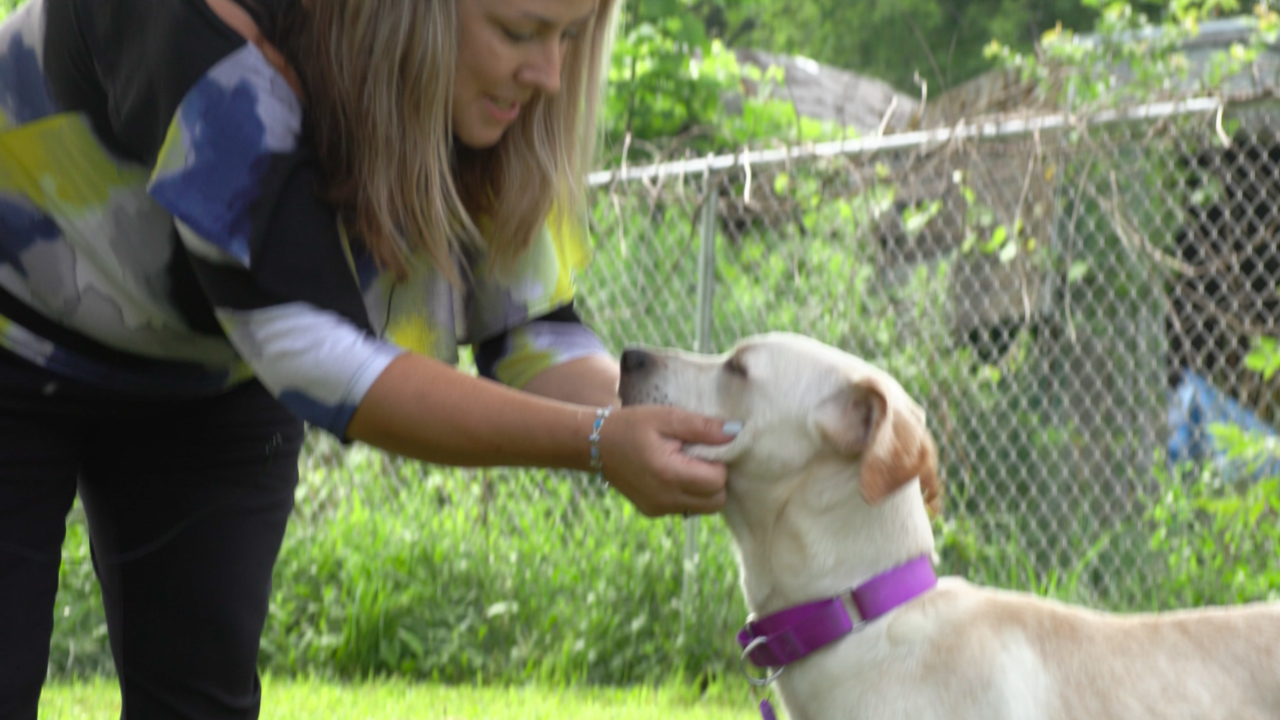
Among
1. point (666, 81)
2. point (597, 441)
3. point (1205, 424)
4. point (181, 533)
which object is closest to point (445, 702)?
point (181, 533)

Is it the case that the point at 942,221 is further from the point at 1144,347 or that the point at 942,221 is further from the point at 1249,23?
the point at 1249,23

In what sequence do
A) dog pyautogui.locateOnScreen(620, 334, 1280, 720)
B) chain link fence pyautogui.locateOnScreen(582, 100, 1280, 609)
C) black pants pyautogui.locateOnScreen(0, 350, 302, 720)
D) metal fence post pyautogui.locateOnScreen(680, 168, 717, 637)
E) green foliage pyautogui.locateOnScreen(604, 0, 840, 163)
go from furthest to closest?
green foliage pyautogui.locateOnScreen(604, 0, 840, 163)
metal fence post pyautogui.locateOnScreen(680, 168, 717, 637)
chain link fence pyautogui.locateOnScreen(582, 100, 1280, 609)
black pants pyautogui.locateOnScreen(0, 350, 302, 720)
dog pyautogui.locateOnScreen(620, 334, 1280, 720)

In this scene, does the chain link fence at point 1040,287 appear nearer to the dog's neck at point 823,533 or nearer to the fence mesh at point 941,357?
the fence mesh at point 941,357

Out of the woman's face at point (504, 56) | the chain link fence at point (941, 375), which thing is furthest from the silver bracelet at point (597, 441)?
the chain link fence at point (941, 375)

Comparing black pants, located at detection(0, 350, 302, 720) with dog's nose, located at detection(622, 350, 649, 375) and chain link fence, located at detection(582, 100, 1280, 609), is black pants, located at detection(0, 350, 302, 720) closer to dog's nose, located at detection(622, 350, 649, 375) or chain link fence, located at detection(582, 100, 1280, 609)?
dog's nose, located at detection(622, 350, 649, 375)

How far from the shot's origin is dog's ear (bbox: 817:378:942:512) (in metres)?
2.00

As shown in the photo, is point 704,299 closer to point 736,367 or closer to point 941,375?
point 941,375

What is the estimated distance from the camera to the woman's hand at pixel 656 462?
186 centimetres

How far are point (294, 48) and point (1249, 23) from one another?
4895 millimetres

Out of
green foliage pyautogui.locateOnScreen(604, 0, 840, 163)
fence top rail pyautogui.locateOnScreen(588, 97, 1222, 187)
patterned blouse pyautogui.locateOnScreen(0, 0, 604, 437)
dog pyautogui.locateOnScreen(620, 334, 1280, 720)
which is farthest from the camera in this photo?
green foliage pyautogui.locateOnScreen(604, 0, 840, 163)

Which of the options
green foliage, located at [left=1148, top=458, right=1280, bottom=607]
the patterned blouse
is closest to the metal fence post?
green foliage, located at [left=1148, top=458, right=1280, bottom=607]

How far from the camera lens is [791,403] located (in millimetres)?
2238

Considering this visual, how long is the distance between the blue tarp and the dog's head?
2201mm

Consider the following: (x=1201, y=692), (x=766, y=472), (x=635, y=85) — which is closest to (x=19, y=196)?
(x=766, y=472)
